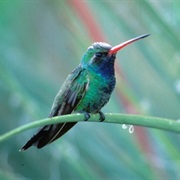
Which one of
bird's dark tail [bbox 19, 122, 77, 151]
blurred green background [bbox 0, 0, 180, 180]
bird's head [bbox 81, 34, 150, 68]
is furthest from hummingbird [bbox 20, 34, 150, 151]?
blurred green background [bbox 0, 0, 180, 180]

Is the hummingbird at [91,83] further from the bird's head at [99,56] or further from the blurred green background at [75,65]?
the blurred green background at [75,65]

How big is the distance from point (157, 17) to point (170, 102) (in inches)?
39.9

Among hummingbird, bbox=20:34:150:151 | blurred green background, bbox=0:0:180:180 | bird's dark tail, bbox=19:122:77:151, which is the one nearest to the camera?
bird's dark tail, bbox=19:122:77:151

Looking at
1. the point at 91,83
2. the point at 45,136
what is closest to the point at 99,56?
the point at 91,83

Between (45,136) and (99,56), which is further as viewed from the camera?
(99,56)

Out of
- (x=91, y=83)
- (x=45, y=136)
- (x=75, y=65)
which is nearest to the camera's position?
(x=45, y=136)

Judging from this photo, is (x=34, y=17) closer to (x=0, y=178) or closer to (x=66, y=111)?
(x=0, y=178)

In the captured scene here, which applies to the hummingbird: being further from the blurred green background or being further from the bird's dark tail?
the blurred green background

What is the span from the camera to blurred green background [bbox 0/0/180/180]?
1.63m

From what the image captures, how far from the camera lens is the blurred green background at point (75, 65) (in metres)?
1.63

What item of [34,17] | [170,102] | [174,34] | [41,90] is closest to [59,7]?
[34,17]

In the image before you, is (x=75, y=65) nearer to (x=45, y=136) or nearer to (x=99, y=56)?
(x=99, y=56)

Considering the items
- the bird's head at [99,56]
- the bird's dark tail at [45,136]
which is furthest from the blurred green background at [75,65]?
the bird's dark tail at [45,136]

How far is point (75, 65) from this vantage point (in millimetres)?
2197
